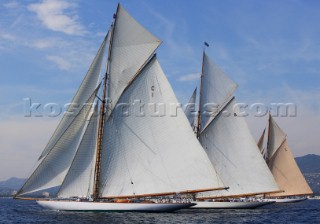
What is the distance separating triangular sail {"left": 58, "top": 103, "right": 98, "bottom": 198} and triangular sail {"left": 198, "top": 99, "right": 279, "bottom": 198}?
1991 centimetres

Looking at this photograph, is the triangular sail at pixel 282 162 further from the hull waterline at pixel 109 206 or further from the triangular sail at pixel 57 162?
the triangular sail at pixel 57 162

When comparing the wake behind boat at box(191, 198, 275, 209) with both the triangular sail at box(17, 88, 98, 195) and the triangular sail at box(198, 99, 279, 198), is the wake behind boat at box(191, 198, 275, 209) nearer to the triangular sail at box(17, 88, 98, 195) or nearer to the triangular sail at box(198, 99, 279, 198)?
the triangular sail at box(198, 99, 279, 198)

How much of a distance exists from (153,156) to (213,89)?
1987cm

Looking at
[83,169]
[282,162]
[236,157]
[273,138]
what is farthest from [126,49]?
[282,162]

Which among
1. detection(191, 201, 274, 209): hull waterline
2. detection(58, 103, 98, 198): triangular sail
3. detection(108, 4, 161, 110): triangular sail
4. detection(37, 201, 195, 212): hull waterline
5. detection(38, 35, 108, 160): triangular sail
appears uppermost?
detection(108, 4, 161, 110): triangular sail

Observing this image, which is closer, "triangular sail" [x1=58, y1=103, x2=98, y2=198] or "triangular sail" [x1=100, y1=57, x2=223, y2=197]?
"triangular sail" [x1=58, y1=103, x2=98, y2=198]

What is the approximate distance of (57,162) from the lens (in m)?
45.4

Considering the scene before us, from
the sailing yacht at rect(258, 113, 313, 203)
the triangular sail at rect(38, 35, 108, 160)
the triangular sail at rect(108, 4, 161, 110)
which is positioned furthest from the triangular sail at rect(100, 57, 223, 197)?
the sailing yacht at rect(258, 113, 313, 203)

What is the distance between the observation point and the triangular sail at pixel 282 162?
94.4 meters

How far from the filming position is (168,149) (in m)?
48.0

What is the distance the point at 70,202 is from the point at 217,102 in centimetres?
2631

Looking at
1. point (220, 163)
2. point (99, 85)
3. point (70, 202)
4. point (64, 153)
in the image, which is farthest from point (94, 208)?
point (220, 163)

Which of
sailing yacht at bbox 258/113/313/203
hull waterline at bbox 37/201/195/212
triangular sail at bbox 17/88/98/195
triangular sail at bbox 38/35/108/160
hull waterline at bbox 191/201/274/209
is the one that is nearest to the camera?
triangular sail at bbox 17/88/98/195

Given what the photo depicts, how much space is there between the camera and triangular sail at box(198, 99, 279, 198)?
62.6 metres
